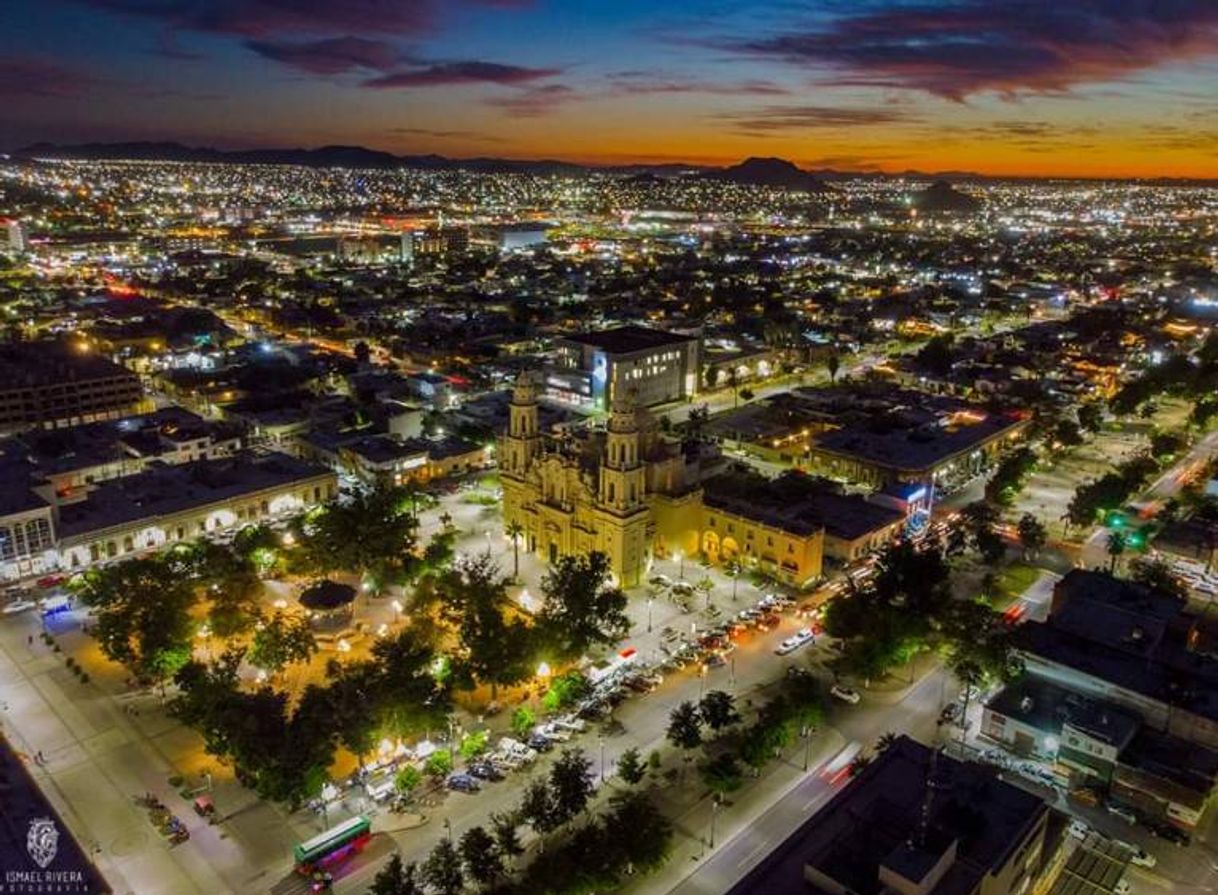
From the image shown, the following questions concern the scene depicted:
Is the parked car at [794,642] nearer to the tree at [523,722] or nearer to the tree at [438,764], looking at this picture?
the tree at [523,722]

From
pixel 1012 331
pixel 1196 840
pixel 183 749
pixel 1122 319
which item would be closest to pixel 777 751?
pixel 1196 840

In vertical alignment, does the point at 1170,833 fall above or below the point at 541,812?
below

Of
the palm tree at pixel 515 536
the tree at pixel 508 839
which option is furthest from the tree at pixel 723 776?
the palm tree at pixel 515 536

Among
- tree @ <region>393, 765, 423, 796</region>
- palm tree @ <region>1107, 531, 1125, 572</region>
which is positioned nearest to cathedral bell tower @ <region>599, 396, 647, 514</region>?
tree @ <region>393, 765, 423, 796</region>

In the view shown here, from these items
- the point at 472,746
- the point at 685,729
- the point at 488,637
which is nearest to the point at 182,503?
the point at 488,637

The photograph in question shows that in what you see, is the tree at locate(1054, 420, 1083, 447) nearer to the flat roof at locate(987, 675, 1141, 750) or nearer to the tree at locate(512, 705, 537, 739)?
the flat roof at locate(987, 675, 1141, 750)

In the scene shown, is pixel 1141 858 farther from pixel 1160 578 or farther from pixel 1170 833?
pixel 1160 578
